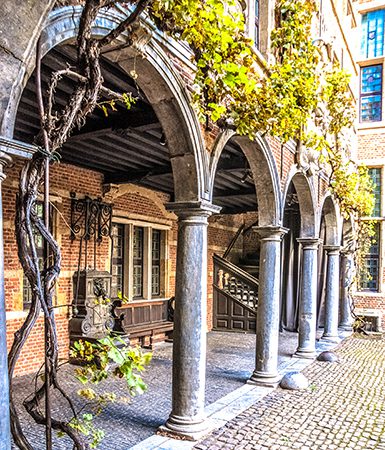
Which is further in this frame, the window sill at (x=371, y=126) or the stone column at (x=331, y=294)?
the window sill at (x=371, y=126)

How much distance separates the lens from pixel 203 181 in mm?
4371

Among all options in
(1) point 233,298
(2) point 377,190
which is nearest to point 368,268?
(2) point 377,190

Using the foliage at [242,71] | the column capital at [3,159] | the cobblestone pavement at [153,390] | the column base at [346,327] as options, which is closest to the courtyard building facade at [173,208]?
the column capital at [3,159]

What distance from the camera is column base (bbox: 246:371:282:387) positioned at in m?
6.05

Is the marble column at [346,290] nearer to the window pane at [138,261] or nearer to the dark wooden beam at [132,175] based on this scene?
the window pane at [138,261]

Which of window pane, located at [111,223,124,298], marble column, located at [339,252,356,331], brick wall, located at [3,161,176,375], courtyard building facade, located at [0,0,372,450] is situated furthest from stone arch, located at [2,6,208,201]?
marble column, located at [339,252,356,331]

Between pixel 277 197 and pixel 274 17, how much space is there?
2896 millimetres

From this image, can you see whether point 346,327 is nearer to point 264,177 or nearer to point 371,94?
point 264,177

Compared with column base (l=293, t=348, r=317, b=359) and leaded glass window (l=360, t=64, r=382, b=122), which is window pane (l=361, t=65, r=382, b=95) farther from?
column base (l=293, t=348, r=317, b=359)

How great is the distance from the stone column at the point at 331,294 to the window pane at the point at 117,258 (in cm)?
476

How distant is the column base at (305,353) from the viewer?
809 cm

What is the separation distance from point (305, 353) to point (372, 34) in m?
11.9

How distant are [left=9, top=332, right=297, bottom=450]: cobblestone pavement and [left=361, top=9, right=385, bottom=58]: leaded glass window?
1077 cm

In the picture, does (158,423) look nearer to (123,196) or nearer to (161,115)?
(161,115)
